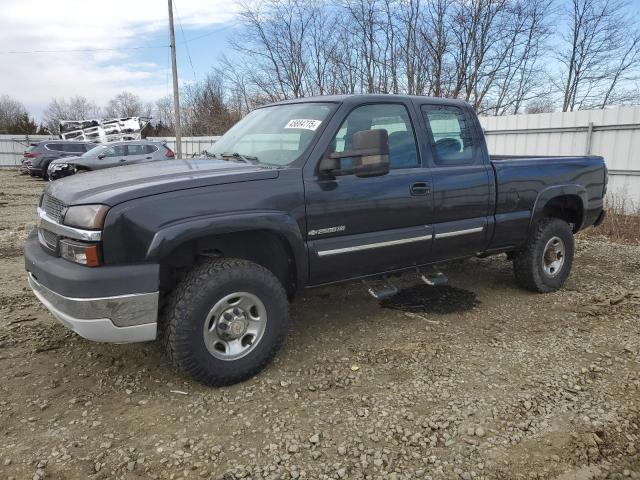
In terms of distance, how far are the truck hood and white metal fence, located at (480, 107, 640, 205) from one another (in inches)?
361

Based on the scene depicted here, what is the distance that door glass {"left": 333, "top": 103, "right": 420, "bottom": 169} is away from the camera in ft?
12.1

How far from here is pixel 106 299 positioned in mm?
2686

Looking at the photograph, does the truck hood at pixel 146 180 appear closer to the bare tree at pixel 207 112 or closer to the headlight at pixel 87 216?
the headlight at pixel 87 216

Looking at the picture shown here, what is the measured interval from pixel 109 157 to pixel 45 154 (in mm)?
6621

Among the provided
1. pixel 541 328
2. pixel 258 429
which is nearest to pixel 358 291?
pixel 541 328

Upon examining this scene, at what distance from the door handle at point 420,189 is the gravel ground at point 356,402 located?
46.4 inches

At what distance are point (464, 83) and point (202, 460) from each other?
19201 millimetres

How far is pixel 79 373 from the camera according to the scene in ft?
10.9

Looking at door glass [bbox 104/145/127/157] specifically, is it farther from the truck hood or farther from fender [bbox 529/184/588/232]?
fender [bbox 529/184/588/232]

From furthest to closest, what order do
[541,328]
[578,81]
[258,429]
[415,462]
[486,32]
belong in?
[578,81] → [486,32] → [541,328] → [258,429] → [415,462]

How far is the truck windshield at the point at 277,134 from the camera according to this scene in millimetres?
3533

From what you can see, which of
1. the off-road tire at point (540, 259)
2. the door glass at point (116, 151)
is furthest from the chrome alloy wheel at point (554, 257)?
the door glass at point (116, 151)

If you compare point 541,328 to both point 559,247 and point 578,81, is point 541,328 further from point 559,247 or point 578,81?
point 578,81

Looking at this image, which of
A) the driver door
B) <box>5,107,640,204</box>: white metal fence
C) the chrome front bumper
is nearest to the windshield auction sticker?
the driver door
